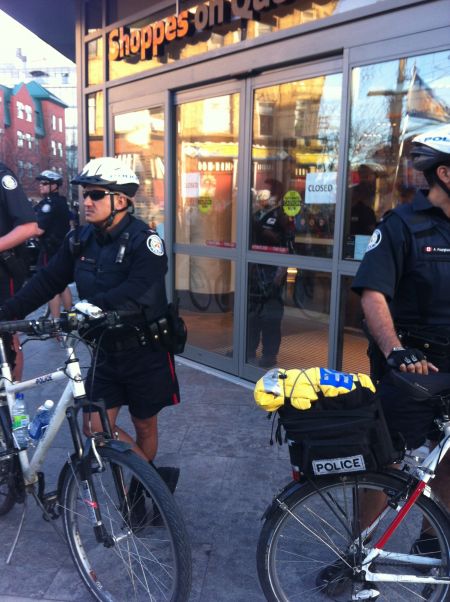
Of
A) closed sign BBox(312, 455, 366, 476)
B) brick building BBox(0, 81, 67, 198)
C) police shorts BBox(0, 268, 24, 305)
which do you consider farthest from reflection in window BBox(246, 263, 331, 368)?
brick building BBox(0, 81, 67, 198)

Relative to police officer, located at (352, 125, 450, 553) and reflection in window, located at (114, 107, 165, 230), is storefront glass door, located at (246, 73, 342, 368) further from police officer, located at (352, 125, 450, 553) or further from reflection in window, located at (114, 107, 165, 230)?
police officer, located at (352, 125, 450, 553)

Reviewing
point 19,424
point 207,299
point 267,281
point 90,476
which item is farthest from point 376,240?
point 207,299

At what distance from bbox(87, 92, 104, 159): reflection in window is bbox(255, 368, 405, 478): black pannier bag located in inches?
238

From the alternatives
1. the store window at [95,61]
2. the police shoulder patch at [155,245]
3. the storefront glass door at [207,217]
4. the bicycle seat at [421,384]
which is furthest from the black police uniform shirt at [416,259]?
the store window at [95,61]

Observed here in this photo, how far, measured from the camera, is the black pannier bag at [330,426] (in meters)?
1.97

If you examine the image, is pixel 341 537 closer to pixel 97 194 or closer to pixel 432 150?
pixel 432 150

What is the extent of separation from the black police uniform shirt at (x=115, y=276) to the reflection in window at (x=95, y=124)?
4.74 meters

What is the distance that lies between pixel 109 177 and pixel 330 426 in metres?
1.56

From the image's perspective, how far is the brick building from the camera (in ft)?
103

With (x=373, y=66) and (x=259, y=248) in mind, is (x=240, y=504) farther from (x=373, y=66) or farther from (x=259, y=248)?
(x=373, y=66)

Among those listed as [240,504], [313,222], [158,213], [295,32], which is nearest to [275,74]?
[295,32]

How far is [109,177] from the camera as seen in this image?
270 cm

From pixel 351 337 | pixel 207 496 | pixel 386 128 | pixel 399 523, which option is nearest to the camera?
pixel 399 523

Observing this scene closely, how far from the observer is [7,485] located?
9.36ft
